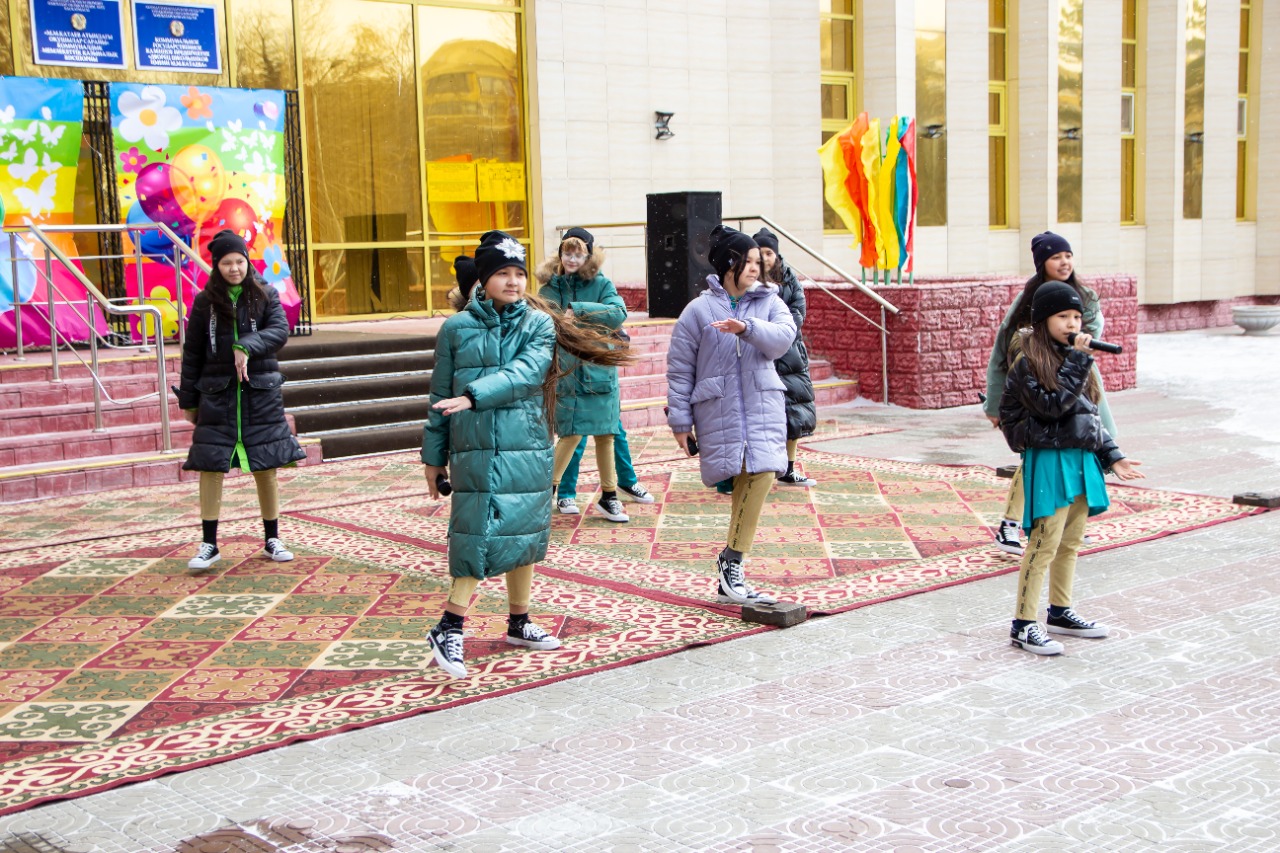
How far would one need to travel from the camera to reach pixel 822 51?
20703 mm

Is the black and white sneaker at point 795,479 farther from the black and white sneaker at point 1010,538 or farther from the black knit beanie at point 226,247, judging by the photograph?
the black knit beanie at point 226,247

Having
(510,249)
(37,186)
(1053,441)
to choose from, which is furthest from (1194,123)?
(510,249)

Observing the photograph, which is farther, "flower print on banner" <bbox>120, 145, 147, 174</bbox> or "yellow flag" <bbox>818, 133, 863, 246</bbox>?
"yellow flag" <bbox>818, 133, 863, 246</bbox>

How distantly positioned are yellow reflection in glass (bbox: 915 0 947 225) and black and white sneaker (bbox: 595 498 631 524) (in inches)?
535

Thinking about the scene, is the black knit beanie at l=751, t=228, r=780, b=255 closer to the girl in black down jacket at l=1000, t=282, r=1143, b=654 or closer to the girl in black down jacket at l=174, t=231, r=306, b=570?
the girl in black down jacket at l=174, t=231, r=306, b=570

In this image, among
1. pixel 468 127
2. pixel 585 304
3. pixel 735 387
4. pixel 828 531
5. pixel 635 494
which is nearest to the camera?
pixel 735 387

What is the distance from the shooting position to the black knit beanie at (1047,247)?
748 cm

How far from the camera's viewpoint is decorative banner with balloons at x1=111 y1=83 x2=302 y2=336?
45.3 feet

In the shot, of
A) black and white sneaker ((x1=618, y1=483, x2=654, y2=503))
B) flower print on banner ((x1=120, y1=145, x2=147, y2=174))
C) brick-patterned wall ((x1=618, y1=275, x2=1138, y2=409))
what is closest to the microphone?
black and white sneaker ((x1=618, y1=483, x2=654, y2=503))

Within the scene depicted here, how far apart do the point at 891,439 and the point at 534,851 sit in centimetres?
916

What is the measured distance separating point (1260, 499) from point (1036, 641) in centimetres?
370

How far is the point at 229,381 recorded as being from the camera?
7.82m

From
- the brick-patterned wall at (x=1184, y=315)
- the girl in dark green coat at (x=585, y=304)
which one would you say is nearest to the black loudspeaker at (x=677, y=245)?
the girl in dark green coat at (x=585, y=304)

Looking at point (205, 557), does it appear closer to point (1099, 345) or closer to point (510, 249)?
point (510, 249)
